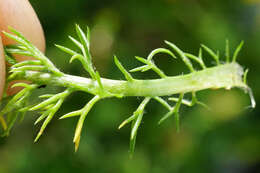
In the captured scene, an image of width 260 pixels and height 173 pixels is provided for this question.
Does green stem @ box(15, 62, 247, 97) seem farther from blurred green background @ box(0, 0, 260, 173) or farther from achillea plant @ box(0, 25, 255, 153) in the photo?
blurred green background @ box(0, 0, 260, 173)

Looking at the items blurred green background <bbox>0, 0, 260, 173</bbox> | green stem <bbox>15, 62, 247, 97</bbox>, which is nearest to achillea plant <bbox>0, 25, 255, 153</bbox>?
green stem <bbox>15, 62, 247, 97</bbox>

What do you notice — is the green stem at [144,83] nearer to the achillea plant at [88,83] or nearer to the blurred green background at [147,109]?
the achillea plant at [88,83]

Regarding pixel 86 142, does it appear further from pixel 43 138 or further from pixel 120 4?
pixel 120 4

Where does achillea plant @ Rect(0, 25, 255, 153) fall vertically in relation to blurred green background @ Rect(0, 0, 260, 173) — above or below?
above

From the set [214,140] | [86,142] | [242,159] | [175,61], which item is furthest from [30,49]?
[242,159]

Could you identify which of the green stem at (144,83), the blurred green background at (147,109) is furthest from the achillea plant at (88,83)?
the blurred green background at (147,109)

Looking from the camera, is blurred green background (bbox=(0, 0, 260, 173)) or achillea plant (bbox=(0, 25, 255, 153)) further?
blurred green background (bbox=(0, 0, 260, 173))

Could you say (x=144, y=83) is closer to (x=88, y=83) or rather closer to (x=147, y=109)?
(x=88, y=83)
